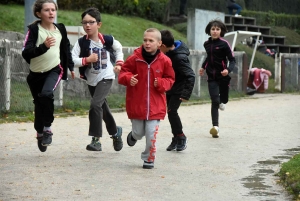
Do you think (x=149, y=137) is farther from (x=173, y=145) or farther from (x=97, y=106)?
(x=173, y=145)

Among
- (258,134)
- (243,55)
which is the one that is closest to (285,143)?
(258,134)

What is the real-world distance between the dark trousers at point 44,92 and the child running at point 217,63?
300 centimetres

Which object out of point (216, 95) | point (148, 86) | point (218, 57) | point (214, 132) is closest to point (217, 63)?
point (218, 57)

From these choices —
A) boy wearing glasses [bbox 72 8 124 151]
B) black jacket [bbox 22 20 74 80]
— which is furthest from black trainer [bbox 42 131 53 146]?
black jacket [bbox 22 20 74 80]

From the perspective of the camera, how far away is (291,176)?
25.3 ft

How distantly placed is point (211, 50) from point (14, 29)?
8.88 meters

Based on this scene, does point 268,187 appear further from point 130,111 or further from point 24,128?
point 24,128

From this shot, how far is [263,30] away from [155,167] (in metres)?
21.4

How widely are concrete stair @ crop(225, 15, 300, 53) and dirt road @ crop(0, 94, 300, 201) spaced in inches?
561

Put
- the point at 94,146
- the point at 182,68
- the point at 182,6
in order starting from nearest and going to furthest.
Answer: the point at 94,146 → the point at 182,68 → the point at 182,6

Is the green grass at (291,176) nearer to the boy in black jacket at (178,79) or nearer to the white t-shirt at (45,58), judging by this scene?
the boy in black jacket at (178,79)

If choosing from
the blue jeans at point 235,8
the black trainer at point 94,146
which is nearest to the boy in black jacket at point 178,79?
the black trainer at point 94,146

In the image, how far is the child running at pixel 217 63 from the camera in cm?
1154

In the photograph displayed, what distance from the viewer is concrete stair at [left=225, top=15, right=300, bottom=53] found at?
27531 mm
